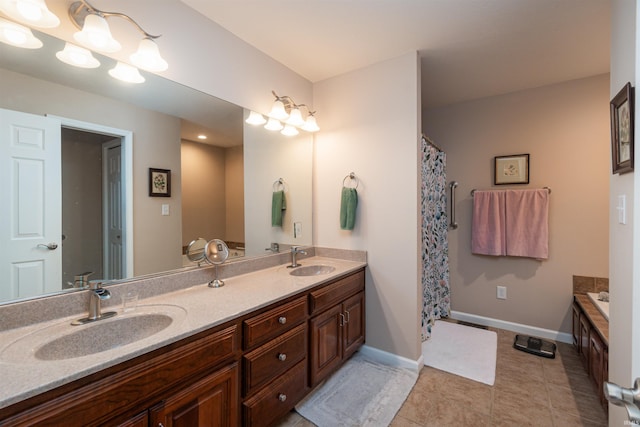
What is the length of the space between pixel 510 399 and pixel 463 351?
60cm

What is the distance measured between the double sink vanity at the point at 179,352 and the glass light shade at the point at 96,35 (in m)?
1.12

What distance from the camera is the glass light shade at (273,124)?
2.21m

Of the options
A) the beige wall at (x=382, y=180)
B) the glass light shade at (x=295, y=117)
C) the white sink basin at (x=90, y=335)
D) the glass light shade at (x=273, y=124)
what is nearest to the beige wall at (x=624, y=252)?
the beige wall at (x=382, y=180)

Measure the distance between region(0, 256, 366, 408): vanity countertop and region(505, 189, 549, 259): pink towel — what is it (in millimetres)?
1794

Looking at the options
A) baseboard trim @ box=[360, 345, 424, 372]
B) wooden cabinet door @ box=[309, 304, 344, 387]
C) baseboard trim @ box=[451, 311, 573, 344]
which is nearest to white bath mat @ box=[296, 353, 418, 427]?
baseboard trim @ box=[360, 345, 424, 372]

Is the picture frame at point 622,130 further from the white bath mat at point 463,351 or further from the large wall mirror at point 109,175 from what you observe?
the large wall mirror at point 109,175

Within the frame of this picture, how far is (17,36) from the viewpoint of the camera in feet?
3.58

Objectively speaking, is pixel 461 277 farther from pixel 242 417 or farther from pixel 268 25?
pixel 268 25

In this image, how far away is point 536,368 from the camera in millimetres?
2160

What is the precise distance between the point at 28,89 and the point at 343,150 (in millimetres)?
1938

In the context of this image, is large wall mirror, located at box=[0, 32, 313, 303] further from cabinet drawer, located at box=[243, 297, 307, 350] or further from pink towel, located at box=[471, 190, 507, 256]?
pink towel, located at box=[471, 190, 507, 256]

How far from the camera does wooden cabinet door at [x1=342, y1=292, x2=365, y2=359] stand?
207 cm

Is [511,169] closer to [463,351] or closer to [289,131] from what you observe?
[463,351]

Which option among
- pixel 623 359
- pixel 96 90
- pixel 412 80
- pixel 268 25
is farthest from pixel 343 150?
pixel 623 359
